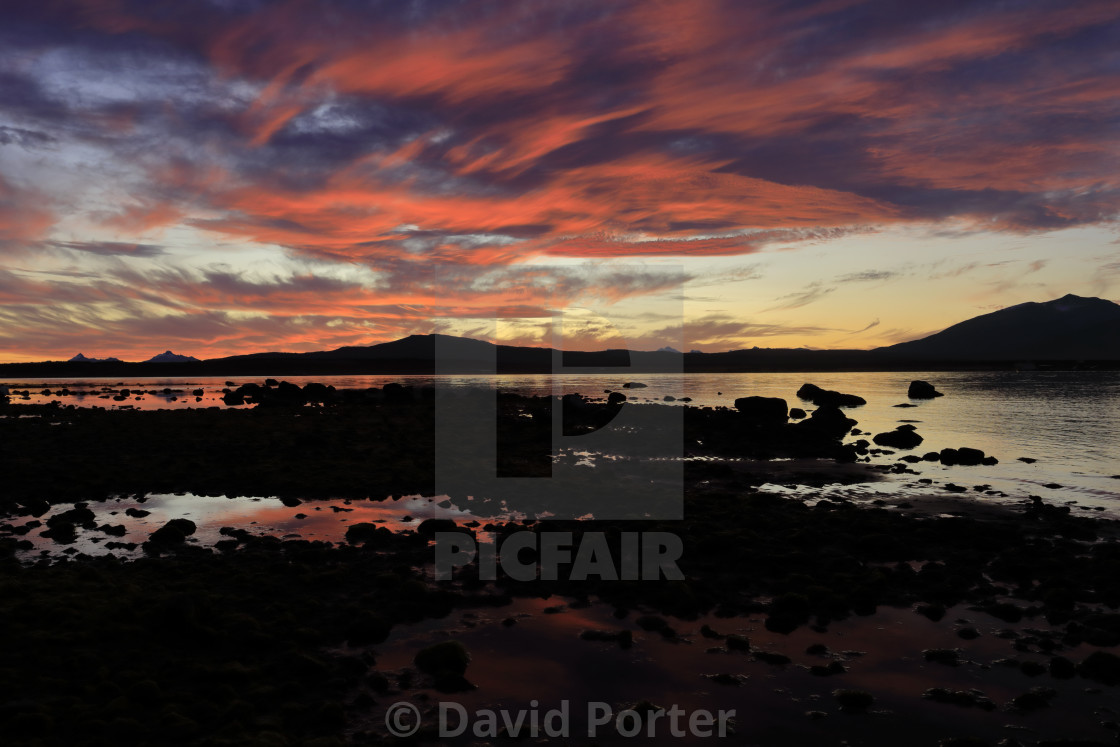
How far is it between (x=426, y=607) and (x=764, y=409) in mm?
41721

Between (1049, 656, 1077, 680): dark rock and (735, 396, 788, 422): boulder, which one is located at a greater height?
(735, 396, 788, 422): boulder

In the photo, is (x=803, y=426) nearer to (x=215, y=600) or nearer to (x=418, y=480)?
(x=418, y=480)

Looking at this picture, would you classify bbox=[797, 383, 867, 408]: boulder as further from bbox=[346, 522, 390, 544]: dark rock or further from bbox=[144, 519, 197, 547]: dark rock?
bbox=[144, 519, 197, 547]: dark rock

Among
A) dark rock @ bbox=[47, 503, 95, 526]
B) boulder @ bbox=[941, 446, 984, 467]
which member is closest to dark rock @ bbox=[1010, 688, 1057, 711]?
dark rock @ bbox=[47, 503, 95, 526]

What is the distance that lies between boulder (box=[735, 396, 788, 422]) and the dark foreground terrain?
25.6 meters

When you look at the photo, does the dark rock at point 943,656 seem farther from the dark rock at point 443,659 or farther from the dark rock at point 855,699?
the dark rock at point 443,659

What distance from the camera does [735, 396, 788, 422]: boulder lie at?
48125mm

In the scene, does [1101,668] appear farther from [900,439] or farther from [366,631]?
[900,439]

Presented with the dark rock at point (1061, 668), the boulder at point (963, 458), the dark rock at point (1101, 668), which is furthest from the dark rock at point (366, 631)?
the boulder at point (963, 458)

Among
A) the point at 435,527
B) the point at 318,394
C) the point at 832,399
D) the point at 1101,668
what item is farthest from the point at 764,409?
the point at 318,394

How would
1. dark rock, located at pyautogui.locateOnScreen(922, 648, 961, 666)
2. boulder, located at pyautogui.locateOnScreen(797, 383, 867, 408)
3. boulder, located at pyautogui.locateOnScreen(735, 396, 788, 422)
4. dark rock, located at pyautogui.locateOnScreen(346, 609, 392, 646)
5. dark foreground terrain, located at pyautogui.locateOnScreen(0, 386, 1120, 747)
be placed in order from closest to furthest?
dark foreground terrain, located at pyautogui.locateOnScreen(0, 386, 1120, 747), dark rock, located at pyautogui.locateOnScreen(922, 648, 961, 666), dark rock, located at pyautogui.locateOnScreen(346, 609, 392, 646), boulder, located at pyautogui.locateOnScreen(735, 396, 788, 422), boulder, located at pyautogui.locateOnScreen(797, 383, 867, 408)

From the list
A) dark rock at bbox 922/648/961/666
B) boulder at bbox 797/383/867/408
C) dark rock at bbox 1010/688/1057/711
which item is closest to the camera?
dark rock at bbox 1010/688/1057/711

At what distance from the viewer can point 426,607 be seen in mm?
12023

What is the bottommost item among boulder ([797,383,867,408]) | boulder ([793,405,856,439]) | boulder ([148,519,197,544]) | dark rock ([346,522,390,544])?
dark rock ([346,522,390,544])
